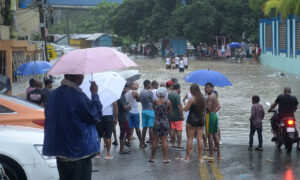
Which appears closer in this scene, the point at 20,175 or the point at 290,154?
the point at 20,175

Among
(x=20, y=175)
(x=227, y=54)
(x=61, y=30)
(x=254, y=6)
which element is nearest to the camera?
(x=20, y=175)

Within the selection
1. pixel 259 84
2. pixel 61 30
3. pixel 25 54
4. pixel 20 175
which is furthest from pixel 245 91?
pixel 61 30

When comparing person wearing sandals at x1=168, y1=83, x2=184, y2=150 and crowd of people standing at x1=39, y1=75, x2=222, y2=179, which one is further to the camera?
person wearing sandals at x1=168, y1=83, x2=184, y2=150

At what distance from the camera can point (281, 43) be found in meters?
38.5

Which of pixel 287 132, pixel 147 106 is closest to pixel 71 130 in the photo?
pixel 147 106

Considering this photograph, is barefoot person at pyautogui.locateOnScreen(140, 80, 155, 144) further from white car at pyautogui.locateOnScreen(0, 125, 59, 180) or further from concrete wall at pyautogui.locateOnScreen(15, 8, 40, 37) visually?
concrete wall at pyautogui.locateOnScreen(15, 8, 40, 37)

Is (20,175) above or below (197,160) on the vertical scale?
above

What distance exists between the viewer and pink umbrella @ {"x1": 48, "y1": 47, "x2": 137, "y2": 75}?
5.52m

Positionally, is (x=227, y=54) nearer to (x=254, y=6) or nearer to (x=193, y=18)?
(x=193, y=18)

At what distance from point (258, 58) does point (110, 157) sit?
40.8 m

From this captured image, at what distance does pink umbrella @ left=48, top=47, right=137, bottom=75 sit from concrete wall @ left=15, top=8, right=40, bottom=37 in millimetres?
23981

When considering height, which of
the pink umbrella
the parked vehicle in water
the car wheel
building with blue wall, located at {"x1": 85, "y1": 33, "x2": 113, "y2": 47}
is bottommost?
the car wheel

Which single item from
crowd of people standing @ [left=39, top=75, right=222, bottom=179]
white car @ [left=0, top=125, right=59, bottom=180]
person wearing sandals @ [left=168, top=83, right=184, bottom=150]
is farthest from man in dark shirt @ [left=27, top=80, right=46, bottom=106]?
white car @ [left=0, top=125, right=59, bottom=180]

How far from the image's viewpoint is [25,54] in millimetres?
26281
